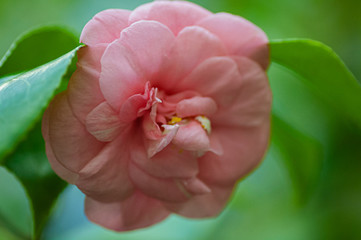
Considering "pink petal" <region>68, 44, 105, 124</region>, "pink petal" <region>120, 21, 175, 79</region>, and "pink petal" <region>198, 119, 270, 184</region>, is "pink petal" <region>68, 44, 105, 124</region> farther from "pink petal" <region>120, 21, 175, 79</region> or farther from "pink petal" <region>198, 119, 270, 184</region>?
"pink petal" <region>198, 119, 270, 184</region>

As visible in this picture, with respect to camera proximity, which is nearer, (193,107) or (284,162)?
(193,107)

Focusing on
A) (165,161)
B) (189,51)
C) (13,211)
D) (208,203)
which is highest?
(189,51)

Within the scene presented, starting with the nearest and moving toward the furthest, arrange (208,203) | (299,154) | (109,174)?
1. (109,174)
2. (208,203)
3. (299,154)

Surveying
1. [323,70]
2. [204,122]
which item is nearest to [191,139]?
[204,122]

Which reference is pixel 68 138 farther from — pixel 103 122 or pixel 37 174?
pixel 37 174

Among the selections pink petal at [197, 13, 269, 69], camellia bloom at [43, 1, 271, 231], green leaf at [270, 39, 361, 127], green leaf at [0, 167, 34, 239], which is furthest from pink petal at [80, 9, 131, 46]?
green leaf at [0, 167, 34, 239]

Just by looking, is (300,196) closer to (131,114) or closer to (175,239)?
(175,239)
